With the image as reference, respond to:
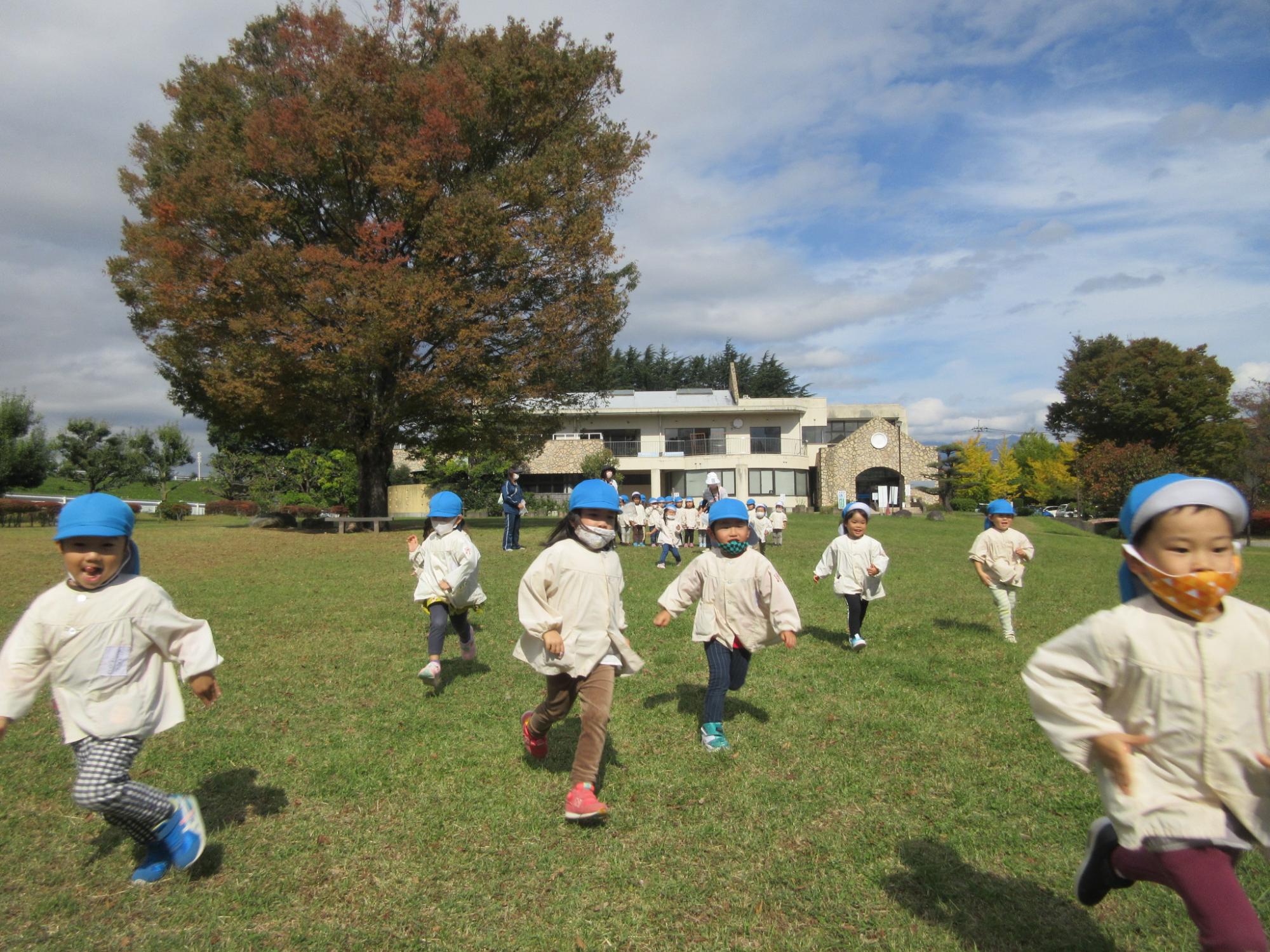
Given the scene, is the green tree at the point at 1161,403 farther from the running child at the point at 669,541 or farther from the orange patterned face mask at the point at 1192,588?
the orange patterned face mask at the point at 1192,588

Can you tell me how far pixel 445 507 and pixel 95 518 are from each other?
4205 mm

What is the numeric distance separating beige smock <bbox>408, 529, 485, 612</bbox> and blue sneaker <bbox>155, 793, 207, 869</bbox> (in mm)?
3635

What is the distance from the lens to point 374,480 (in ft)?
93.2

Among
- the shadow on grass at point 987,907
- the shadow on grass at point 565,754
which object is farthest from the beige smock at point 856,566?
the shadow on grass at point 987,907

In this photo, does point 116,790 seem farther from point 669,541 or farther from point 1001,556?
point 669,541

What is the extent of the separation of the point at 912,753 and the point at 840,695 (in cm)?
152

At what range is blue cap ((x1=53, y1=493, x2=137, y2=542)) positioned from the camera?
151 inches

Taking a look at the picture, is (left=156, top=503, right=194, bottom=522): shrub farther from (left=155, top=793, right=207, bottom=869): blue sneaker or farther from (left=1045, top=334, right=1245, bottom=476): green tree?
(left=1045, top=334, right=1245, bottom=476): green tree

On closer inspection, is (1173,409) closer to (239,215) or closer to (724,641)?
(239,215)

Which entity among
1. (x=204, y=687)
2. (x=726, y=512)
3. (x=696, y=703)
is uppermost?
(x=726, y=512)

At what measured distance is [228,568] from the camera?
16.4m

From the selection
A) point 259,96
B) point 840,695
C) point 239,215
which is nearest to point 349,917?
point 840,695

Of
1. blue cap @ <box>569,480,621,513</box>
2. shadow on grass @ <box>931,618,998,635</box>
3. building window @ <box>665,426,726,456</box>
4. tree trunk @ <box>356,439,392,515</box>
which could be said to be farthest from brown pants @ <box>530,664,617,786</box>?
building window @ <box>665,426,726,456</box>

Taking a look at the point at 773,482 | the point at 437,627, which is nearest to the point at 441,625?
the point at 437,627
